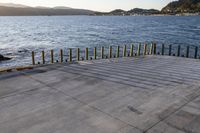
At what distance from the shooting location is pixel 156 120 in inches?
270

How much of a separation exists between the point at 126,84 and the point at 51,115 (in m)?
4.51

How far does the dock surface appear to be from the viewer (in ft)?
21.5

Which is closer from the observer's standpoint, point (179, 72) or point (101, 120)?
point (101, 120)

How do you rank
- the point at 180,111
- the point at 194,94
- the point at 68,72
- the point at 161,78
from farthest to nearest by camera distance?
the point at 68,72
the point at 161,78
the point at 194,94
the point at 180,111

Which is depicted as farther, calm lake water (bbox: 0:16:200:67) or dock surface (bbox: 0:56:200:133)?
calm lake water (bbox: 0:16:200:67)

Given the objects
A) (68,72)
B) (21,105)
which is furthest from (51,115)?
(68,72)

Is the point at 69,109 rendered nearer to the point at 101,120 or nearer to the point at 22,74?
the point at 101,120

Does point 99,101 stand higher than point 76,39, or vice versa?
point 76,39

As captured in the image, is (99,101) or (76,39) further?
(76,39)

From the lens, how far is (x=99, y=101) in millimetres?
8391

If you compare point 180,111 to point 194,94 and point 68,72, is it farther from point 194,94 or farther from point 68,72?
point 68,72

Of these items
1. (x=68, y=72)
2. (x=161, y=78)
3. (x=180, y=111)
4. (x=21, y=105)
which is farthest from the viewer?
(x=68, y=72)

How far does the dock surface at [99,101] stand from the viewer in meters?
6.55

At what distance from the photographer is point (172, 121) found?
6805 mm
